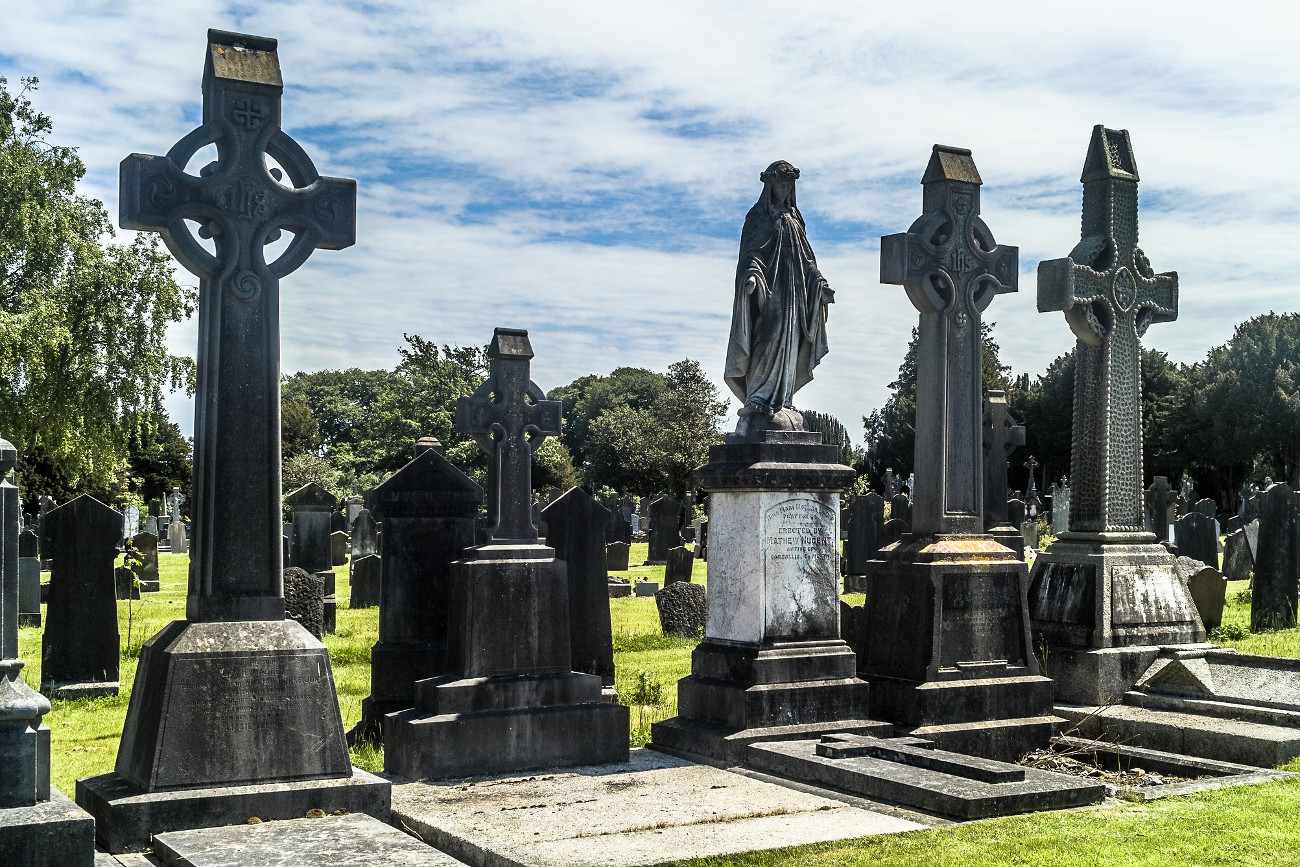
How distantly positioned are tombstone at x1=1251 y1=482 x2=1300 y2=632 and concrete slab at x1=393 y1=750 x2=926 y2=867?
32.7ft

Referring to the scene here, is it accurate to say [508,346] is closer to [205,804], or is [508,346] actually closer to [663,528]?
[205,804]

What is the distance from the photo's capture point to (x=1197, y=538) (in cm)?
2150

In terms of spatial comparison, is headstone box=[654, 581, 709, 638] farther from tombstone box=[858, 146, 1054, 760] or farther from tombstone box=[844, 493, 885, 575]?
tombstone box=[844, 493, 885, 575]

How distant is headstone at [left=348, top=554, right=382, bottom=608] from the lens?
20453mm

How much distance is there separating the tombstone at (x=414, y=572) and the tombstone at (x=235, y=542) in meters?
3.32

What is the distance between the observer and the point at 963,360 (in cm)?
998

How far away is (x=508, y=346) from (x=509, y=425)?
633 millimetres

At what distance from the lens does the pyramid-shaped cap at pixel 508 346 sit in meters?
9.47

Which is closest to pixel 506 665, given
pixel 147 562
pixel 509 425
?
pixel 509 425

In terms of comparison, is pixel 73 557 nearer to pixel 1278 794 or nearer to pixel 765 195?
pixel 765 195

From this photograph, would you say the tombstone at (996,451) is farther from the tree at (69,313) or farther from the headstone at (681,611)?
the tree at (69,313)

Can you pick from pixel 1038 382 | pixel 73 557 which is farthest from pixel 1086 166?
pixel 1038 382

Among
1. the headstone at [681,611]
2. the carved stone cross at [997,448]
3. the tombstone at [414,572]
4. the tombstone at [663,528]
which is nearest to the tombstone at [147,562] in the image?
the tombstone at [663,528]

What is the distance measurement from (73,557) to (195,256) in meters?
7.06
